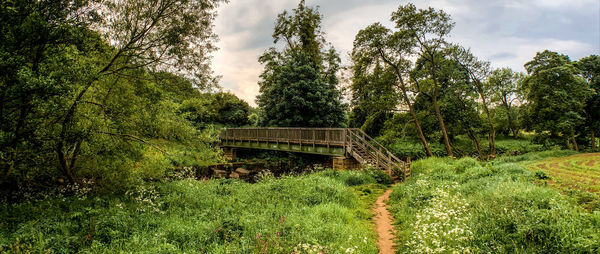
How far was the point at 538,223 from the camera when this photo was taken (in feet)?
15.6

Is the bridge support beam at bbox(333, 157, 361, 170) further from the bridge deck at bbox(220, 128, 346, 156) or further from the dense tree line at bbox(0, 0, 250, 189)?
the dense tree line at bbox(0, 0, 250, 189)

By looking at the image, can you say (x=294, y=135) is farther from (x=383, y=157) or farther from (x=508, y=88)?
(x=508, y=88)

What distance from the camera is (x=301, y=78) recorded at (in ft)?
84.2

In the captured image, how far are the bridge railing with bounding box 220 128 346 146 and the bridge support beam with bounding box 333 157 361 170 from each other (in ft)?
3.70

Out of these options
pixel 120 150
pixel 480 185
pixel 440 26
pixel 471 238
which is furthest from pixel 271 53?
pixel 471 238

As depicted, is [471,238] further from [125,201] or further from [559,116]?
[559,116]

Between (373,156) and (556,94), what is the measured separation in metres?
14.1

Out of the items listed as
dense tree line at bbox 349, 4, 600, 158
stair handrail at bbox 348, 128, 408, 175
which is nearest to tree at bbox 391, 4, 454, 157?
dense tree line at bbox 349, 4, 600, 158

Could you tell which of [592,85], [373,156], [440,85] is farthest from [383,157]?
[592,85]

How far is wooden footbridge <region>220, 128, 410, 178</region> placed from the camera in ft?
52.6

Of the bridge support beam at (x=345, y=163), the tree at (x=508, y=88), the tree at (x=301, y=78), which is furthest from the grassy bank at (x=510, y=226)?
the tree at (x=508, y=88)

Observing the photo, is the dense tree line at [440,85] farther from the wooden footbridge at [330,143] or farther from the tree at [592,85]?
the wooden footbridge at [330,143]

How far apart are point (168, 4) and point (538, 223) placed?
38.4 ft

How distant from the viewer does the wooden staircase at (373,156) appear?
15016 mm
